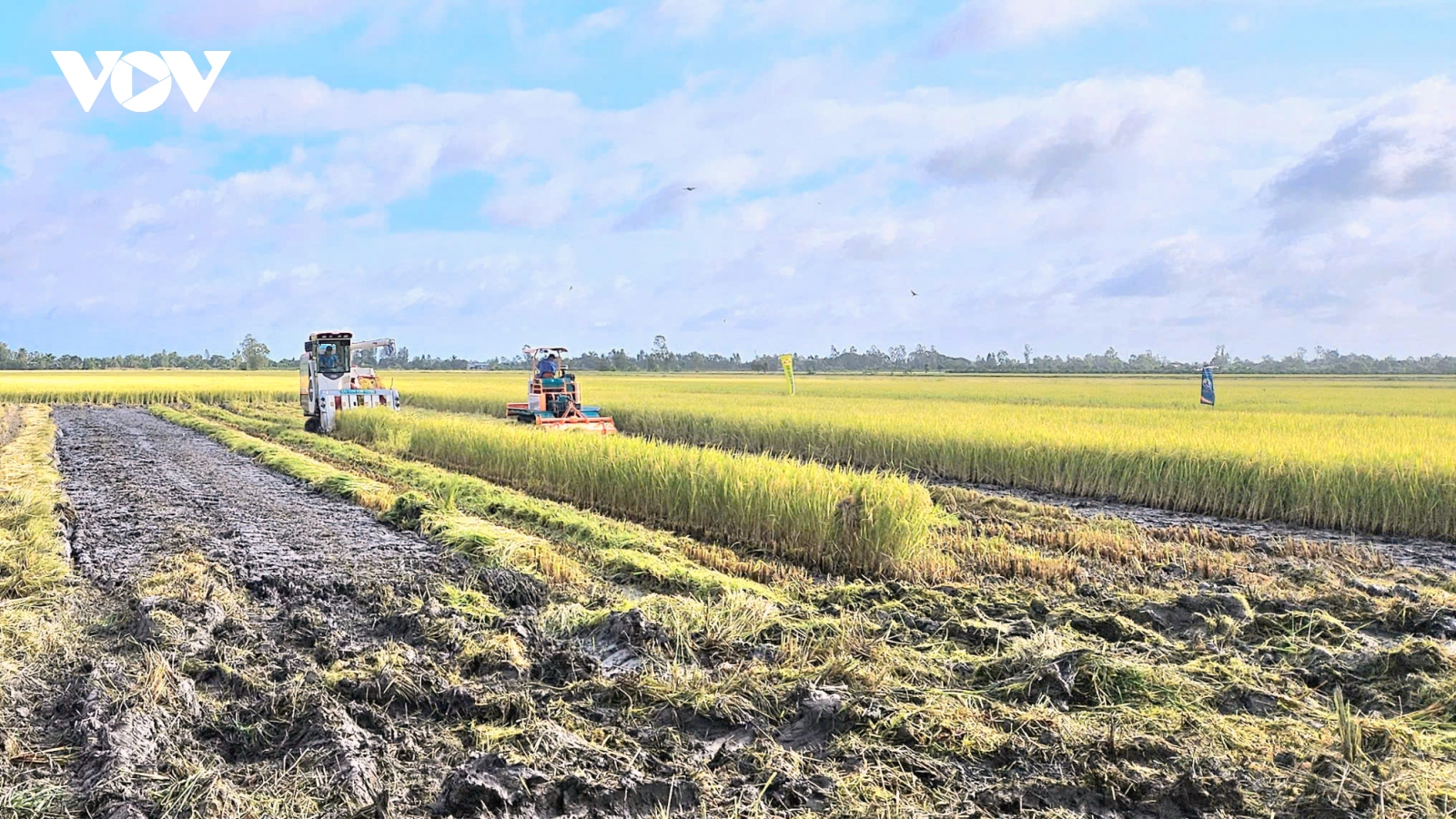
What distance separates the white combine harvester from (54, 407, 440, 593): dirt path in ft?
14.3

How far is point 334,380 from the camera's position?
18922 mm

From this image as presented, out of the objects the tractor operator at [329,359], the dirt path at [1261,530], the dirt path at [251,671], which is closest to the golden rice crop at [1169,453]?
the dirt path at [1261,530]

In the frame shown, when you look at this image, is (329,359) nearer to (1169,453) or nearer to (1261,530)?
(1169,453)

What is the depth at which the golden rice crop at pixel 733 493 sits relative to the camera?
664cm

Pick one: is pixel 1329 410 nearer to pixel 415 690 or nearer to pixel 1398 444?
pixel 1398 444

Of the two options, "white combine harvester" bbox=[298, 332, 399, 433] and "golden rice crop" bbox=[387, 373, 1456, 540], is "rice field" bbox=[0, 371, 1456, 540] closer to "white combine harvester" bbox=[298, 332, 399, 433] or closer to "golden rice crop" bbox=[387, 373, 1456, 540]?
"golden rice crop" bbox=[387, 373, 1456, 540]

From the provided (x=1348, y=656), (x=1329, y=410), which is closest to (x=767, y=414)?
(x=1348, y=656)

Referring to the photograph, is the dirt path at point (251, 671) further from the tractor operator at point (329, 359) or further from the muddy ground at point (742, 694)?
the tractor operator at point (329, 359)

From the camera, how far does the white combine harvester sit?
60.3 ft

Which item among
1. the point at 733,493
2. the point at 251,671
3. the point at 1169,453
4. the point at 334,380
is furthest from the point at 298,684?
the point at 334,380

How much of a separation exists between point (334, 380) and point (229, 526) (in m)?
11.5

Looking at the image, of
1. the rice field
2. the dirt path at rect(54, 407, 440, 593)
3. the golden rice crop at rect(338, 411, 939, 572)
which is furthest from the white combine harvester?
the golden rice crop at rect(338, 411, 939, 572)

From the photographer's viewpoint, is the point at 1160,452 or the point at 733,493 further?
the point at 1160,452

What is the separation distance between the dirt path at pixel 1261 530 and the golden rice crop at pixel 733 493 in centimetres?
263
